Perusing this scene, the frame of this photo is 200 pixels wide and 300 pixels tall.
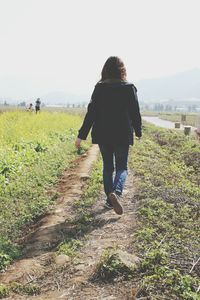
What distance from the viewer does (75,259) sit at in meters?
4.43

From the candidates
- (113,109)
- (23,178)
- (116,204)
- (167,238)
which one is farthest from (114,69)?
(23,178)

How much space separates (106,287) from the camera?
3.80 metres

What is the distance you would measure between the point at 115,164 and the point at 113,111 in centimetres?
77

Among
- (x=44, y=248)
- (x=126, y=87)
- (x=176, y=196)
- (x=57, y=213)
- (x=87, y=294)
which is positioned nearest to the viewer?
(x=87, y=294)

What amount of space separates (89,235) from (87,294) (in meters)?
1.49

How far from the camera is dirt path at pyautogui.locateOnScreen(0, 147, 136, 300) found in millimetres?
3768

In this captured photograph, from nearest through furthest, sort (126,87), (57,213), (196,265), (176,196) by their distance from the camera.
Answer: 1. (196,265)
2. (126,87)
3. (57,213)
4. (176,196)

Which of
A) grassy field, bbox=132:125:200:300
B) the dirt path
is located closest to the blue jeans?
the dirt path

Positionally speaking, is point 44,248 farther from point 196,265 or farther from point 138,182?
point 138,182

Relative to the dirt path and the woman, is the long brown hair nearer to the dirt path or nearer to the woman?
the woman

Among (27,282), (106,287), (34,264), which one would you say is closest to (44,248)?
(34,264)

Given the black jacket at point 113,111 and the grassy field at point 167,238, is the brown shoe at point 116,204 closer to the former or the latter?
the grassy field at point 167,238

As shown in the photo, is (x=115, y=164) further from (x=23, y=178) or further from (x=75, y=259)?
(x=23, y=178)

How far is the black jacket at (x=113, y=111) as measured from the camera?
5.81 m
